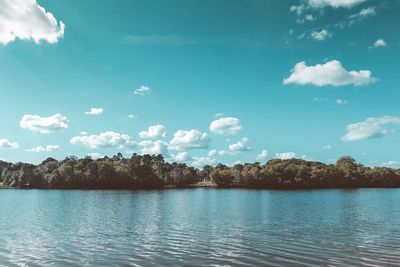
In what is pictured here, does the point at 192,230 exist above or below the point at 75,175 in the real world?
below

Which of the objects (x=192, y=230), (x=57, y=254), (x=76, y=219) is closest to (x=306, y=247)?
(x=192, y=230)

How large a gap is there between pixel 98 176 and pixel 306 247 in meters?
166

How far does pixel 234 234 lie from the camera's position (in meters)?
37.6

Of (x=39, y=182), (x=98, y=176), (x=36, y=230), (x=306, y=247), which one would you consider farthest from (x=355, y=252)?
(x=39, y=182)

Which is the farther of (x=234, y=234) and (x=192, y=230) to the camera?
(x=192, y=230)

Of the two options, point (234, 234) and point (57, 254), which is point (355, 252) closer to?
point (234, 234)

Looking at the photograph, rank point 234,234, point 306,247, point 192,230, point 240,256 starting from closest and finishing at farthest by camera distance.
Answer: point 240,256 → point 306,247 → point 234,234 → point 192,230

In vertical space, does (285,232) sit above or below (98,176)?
below

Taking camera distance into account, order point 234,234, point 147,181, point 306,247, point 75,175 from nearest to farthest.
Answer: point 306,247 → point 234,234 → point 75,175 → point 147,181

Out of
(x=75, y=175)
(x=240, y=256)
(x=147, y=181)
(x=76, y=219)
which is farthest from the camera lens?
(x=147, y=181)

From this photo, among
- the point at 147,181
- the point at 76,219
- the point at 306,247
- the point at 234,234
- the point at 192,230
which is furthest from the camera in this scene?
the point at 147,181

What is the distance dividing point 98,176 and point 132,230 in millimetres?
151477

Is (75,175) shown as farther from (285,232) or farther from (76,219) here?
(285,232)

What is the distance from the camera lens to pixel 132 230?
4162 centimetres
